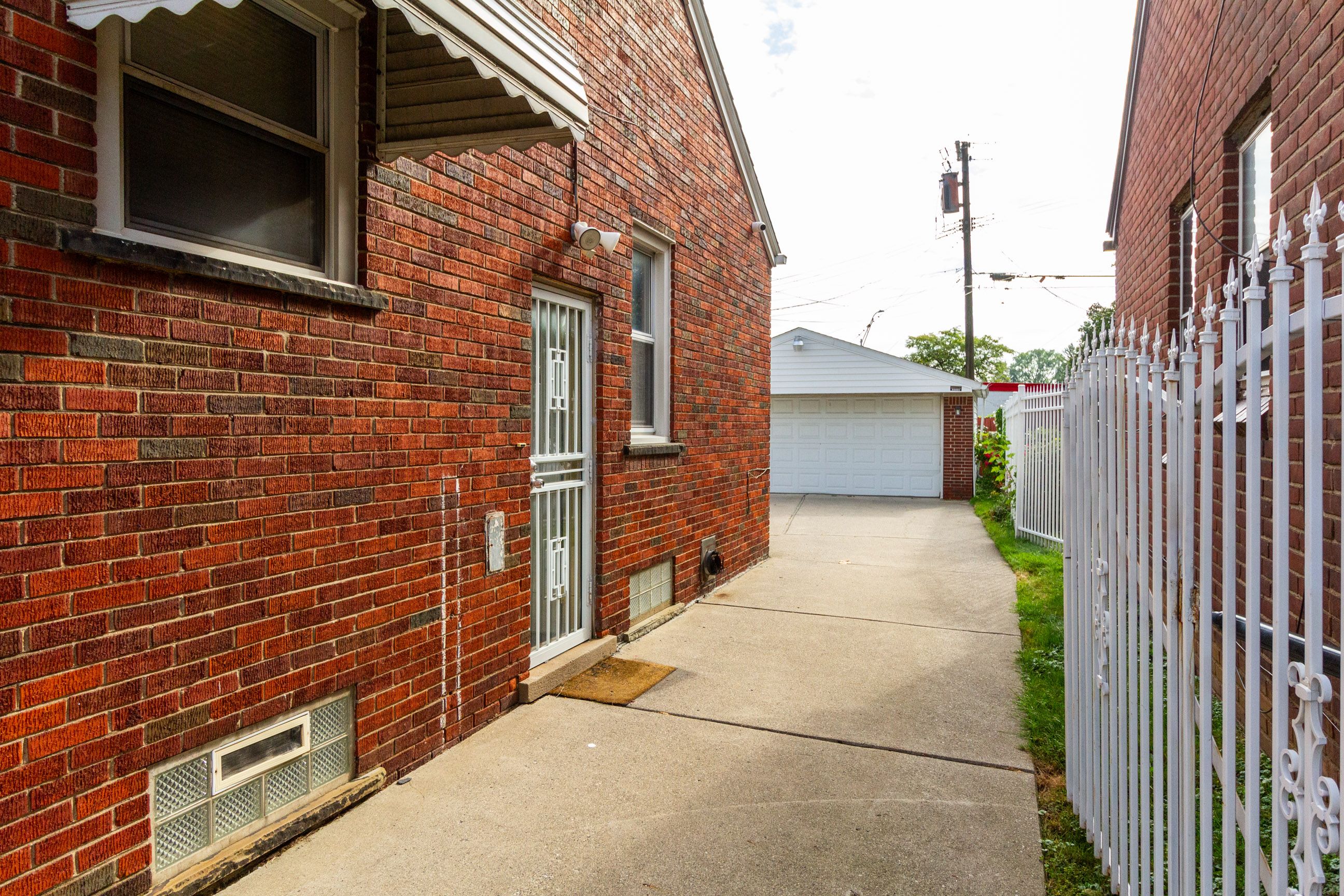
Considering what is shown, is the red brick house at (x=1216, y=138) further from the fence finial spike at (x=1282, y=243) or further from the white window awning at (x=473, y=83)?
the white window awning at (x=473, y=83)

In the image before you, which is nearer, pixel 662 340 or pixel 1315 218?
pixel 1315 218

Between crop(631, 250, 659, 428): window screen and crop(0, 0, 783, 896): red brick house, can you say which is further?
crop(631, 250, 659, 428): window screen

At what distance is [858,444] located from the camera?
17.9m

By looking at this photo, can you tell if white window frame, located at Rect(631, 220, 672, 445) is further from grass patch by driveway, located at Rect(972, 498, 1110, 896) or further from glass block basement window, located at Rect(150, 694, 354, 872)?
glass block basement window, located at Rect(150, 694, 354, 872)

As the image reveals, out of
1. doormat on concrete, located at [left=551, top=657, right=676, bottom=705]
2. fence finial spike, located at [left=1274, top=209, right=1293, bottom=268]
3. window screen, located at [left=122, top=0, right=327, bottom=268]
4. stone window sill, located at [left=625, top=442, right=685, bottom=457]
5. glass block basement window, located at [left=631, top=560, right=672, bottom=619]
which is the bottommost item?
doormat on concrete, located at [left=551, top=657, right=676, bottom=705]

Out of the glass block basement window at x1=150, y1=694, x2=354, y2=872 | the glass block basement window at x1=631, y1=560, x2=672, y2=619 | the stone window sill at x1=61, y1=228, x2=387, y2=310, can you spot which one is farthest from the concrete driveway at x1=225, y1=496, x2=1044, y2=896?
the stone window sill at x1=61, y1=228, x2=387, y2=310

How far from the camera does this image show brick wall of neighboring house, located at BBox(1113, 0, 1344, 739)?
3129 mm

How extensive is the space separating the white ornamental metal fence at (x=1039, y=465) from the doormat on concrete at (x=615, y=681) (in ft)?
19.9

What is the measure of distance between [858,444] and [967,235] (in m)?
8.27

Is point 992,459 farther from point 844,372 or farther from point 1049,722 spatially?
point 1049,722

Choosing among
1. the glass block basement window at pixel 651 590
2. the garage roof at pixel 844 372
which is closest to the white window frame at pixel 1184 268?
the glass block basement window at pixel 651 590

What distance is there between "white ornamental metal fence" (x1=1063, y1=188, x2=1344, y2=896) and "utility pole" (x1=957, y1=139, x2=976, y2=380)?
18.5 metres

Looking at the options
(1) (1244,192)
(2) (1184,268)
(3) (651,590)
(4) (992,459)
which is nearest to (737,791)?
(3) (651,590)

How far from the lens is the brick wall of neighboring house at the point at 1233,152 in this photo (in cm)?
313
